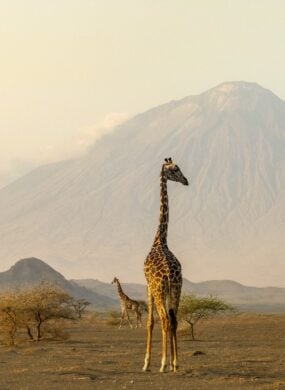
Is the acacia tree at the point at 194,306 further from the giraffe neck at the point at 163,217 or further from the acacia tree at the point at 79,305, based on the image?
the acacia tree at the point at 79,305

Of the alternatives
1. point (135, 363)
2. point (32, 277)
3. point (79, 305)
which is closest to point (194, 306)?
point (135, 363)

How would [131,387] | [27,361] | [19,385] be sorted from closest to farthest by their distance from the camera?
[131,387] → [19,385] → [27,361]

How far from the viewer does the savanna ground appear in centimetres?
2014

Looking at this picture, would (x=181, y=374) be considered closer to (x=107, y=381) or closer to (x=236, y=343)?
(x=107, y=381)

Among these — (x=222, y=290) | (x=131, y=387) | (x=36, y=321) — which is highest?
(x=222, y=290)

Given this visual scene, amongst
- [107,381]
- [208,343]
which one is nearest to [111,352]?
[208,343]

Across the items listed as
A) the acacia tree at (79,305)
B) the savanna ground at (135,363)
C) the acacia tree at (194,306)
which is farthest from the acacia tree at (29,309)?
the acacia tree at (79,305)

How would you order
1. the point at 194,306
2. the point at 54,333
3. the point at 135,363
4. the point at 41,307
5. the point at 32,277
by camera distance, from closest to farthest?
the point at 135,363
the point at 41,307
the point at 54,333
the point at 194,306
the point at 32,277

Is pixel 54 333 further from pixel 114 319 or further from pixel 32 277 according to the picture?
pixel 32 277

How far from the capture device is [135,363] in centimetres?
2538

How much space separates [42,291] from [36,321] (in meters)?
1.40

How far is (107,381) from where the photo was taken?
2069cm

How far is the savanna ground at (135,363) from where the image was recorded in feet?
66.1

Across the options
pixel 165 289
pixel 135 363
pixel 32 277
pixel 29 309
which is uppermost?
pixel 32 277
